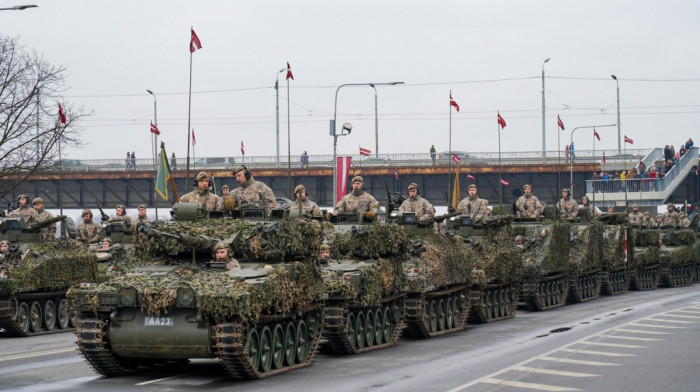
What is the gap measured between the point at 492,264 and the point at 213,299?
15.2 metres

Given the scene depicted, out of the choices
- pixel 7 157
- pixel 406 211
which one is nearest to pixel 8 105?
pixel 7 157

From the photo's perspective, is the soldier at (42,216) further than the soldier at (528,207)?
No

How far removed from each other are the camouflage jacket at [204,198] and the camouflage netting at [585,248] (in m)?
18.9

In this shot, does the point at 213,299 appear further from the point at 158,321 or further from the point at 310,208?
the point at 310,208

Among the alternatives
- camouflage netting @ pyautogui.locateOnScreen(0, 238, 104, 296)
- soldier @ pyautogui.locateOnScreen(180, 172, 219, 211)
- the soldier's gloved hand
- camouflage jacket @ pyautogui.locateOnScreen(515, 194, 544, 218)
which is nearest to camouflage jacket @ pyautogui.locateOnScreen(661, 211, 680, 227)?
camouflage jacket @ pyautogui.locateOnScreen(515, 194, 544, 218)

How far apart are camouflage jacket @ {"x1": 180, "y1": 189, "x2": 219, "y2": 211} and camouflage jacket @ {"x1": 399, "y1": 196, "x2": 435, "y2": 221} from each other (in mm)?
7758

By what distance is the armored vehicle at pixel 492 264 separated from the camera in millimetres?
29250

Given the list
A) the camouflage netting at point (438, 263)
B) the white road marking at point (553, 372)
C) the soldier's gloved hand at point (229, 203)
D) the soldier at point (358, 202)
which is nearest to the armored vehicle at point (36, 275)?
the soldier at point (358, 202)

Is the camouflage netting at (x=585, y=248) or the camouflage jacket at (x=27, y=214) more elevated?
the camouflage jacket at (x=27, y=214)

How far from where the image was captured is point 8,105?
145 feet

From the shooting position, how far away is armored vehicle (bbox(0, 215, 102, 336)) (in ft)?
85.5

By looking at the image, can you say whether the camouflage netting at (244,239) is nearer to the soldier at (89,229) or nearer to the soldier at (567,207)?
the soldier at (89,229)

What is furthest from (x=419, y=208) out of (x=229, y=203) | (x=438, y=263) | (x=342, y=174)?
(x=342, y=174)

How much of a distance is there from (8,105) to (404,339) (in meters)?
24.9
